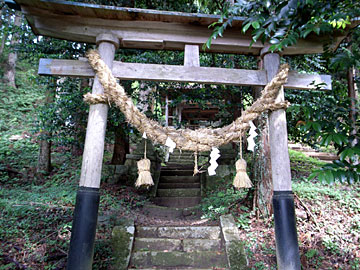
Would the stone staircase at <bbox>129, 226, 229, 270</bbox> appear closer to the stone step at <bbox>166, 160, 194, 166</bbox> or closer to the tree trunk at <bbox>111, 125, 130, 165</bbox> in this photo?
the tree trunk at <bbox>111, 125, 130, 165</bbox>

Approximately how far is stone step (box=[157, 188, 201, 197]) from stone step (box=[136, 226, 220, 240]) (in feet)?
7.82

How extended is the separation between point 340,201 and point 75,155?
6393 millimetres

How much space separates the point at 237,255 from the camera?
2953mm

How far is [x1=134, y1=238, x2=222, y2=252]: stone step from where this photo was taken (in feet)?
10.3

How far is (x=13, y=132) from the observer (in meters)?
7.89

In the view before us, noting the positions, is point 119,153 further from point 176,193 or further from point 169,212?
point 169,212

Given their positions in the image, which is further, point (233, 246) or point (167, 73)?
point (233, 246)

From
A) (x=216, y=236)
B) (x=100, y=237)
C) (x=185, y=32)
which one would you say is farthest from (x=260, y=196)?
(x=185, y=32)

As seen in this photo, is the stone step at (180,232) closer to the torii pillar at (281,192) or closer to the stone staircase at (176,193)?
the torii pillar at (281,192)

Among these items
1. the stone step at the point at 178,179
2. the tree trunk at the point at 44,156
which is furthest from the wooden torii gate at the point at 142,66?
the stone step at the point at 178,179

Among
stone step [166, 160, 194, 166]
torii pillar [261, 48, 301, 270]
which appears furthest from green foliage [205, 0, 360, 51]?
stone step [166, 160, 194, 166]

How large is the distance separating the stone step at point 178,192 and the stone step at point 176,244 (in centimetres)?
261

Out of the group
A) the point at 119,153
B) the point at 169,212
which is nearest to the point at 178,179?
the point at 119,153

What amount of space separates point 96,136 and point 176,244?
69.6 inches
